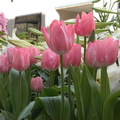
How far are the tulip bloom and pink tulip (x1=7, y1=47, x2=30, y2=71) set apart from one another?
0.11 m

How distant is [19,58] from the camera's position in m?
0.37

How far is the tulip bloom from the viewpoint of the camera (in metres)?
0.29

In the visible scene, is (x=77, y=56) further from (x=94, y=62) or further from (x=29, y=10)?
(x=29, y=10)

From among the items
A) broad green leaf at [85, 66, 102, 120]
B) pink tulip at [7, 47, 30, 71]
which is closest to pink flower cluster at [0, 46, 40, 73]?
pink tulip at [7, 47, 30, 71]

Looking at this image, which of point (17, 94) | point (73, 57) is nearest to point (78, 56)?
point (73, 57)

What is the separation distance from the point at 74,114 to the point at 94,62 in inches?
3.7

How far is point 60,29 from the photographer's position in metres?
0.29

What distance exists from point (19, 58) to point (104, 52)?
0.42 ft

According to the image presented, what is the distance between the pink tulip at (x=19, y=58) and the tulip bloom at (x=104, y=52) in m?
0.11

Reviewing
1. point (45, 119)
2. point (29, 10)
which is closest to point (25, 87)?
point (45, 119)

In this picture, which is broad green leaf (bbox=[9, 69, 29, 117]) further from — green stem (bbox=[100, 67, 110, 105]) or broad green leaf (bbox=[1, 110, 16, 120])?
green stem (bbox=[100, 67, 110, 105])

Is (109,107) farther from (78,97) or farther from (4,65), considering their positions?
(4,65)

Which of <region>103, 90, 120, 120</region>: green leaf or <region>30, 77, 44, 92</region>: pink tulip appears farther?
<region>30, 77, 44, 92</region>: pink tulip

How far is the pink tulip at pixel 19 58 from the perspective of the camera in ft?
1.20
